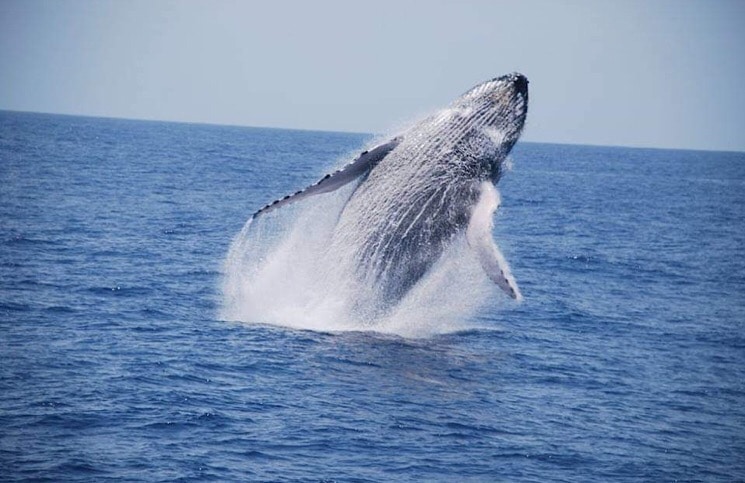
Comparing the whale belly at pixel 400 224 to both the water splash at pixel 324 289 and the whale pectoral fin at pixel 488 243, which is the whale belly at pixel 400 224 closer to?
the water splash at pixel 324 289

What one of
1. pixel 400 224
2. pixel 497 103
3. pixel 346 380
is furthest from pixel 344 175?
pixel 346 380

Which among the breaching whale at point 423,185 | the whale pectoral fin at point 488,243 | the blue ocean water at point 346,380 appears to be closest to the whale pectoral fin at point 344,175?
the breaching whale at point 423,185

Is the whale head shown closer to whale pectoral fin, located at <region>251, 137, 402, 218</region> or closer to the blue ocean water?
whale pectoral fin, located at <region>251, 137, 402, 218</region>

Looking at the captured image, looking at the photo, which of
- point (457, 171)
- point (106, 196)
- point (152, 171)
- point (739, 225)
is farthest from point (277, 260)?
point (152, 171)

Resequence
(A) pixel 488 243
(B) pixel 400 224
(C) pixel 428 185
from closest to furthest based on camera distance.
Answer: (A) pixel 488 243 < (C) pixel 428 185 < (B) pixel 400 224

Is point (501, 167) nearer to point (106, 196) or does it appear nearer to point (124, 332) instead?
point (124, 332)

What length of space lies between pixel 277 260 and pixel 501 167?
5.73m

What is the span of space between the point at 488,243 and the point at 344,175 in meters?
3.26

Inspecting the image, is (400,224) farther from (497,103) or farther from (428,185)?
(497,103)

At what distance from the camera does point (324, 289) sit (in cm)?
1994

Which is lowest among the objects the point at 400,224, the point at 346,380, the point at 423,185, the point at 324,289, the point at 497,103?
the point at 346,380

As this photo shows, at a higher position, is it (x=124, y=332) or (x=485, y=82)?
(x=485, y=82)

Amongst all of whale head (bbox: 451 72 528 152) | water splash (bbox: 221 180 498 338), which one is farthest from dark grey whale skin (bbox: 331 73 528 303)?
water splash (bbox: 221 180 498 338)

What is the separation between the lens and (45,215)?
37.4 m
